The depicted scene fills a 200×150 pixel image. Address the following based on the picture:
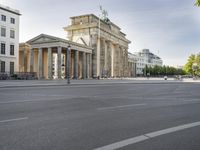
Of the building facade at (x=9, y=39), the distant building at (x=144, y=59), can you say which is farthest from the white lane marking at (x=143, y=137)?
the distant building at (x=144, y=59)

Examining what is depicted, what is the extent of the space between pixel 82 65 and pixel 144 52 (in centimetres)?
11746

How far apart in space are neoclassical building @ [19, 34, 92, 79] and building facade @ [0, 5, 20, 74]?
13.0 feet

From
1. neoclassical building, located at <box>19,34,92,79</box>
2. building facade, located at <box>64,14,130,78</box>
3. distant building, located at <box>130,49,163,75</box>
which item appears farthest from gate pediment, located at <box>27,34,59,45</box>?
distant building, located at <box>130,49,163,75</box>

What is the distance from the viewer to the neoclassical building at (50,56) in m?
49.0

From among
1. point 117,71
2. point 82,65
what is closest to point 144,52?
point 117,71

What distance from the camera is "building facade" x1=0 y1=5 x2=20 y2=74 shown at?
47.2 meters

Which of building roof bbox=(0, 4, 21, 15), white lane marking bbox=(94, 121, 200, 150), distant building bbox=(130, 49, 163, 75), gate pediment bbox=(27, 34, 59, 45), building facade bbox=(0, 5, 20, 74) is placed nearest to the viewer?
white lane marking bbox=(94, 121, 200, 150)

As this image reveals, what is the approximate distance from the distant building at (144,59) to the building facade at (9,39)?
10190 centimetres

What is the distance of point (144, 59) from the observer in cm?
15862

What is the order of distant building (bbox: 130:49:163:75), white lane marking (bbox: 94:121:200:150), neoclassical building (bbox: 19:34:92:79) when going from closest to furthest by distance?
1. white lane marking (bbox: 94:121:200:150)
2. neoclassical building (bbox: 19:34:92:79)
3. distant building (bbox: 130:49:163:75)

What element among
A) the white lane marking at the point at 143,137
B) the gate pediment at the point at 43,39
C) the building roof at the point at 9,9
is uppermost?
the building roof at the point at 9,9

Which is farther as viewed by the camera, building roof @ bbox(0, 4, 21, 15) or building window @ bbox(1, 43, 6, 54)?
building window @ bbox(1, 43, 6, 54)

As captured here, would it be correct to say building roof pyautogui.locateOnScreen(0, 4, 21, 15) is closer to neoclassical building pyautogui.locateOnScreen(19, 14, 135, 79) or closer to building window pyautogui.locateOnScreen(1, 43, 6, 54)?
neoclassical building pyautogui.locateOnScreen(19, 14, 135, 79)

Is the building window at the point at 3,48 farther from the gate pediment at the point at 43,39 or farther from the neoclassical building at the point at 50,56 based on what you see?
the gate pediment at the point at 43,39
